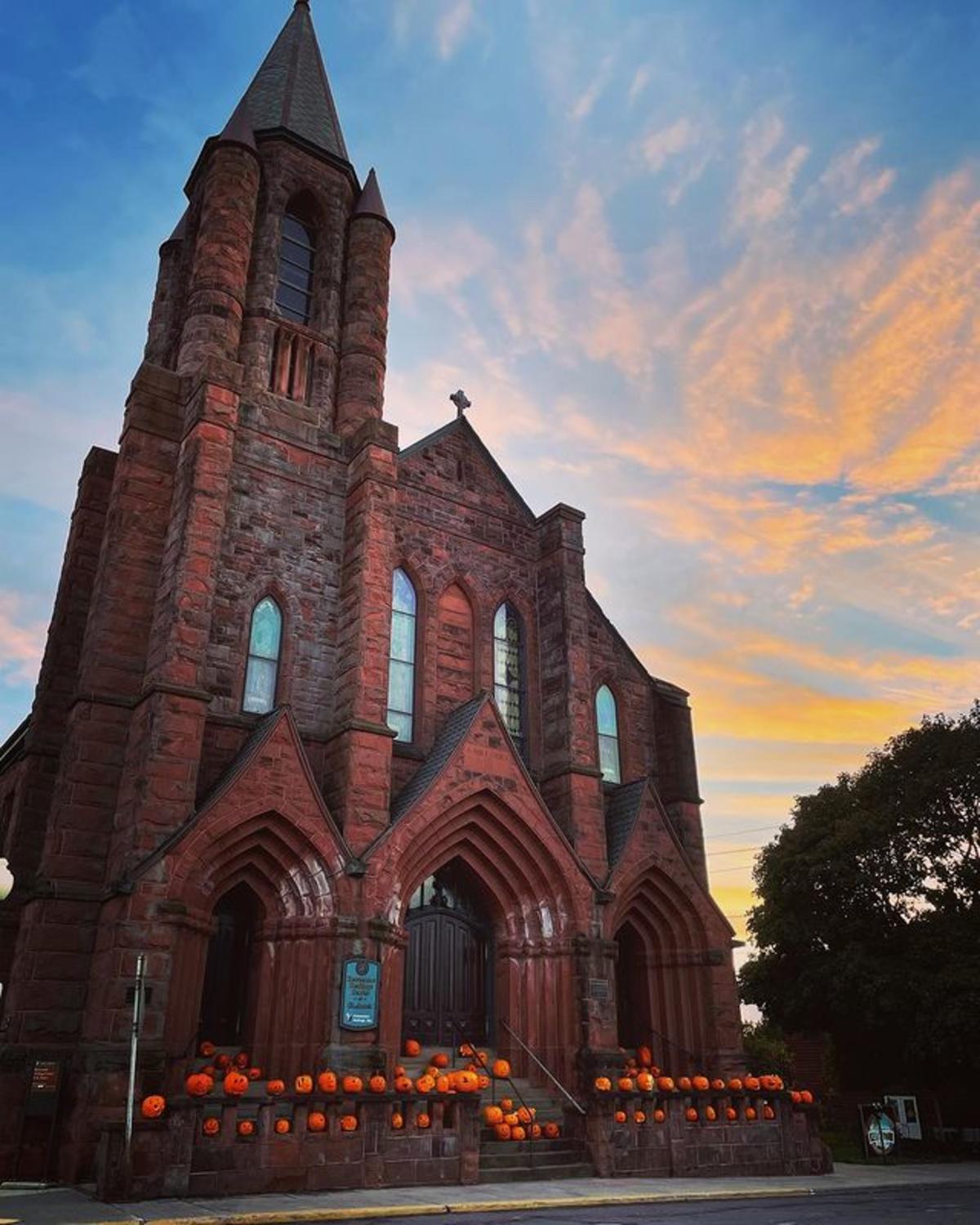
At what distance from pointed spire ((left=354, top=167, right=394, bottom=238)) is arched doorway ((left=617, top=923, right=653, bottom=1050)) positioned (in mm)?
17118

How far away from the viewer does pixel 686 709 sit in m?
21.6

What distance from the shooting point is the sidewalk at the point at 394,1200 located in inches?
324

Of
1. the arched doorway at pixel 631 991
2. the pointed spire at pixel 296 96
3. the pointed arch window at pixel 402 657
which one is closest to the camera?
the pointed arch window at pixel 402 657

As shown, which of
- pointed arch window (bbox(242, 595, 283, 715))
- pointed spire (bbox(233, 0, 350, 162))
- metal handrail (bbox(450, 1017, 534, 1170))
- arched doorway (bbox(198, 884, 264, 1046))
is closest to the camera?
metal handrail (bbox(450, 1017, 534, 1170))

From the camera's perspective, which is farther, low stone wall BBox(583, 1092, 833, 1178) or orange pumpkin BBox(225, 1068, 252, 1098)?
low stone wall BBox(583, 1092, 833, 1178)

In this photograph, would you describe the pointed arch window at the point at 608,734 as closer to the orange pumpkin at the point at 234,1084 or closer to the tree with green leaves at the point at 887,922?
the tree with green leaves at the point at 887,922

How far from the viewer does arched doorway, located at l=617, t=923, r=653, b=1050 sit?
1845 cm

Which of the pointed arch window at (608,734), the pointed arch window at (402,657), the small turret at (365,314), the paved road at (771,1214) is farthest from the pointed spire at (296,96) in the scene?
the paved road at (771,1214)

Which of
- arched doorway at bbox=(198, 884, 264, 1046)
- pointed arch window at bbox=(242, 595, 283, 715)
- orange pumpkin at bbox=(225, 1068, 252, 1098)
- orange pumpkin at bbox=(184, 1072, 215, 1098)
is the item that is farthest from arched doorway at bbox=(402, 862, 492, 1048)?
orange pumpkin at bbox=(184, 1072, 215, 1098)

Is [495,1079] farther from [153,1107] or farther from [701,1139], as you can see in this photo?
[153,1107]

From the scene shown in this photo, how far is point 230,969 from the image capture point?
14.7m

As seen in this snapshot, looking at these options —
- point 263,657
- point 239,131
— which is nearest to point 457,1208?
point 263,657

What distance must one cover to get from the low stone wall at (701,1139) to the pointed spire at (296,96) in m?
21.4

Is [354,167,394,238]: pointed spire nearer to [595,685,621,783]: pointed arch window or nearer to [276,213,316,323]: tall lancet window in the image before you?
[276,213,316,323]: tall lancet window
